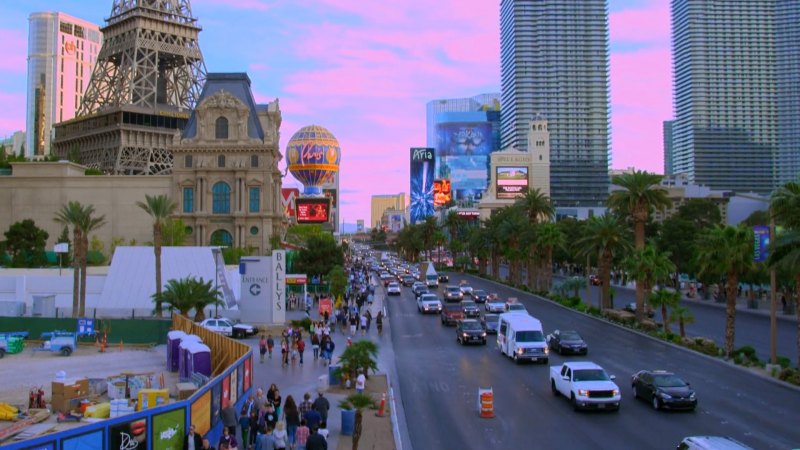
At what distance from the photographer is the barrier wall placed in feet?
41.9

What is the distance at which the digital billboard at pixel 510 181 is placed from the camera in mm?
175375

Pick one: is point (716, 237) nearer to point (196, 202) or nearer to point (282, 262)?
point (282, 262)

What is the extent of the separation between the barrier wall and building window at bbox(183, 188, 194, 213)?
7209 cm

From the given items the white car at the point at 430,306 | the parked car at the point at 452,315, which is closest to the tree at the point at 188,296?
the parked car at the point at 452,315

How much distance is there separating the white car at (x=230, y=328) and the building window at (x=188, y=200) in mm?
48473

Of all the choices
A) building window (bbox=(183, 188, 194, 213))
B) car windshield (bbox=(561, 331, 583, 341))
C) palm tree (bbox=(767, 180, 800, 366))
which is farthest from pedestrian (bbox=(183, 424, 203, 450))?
building window (bbox=(183, 188, 194, 213))

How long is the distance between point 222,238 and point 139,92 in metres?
42.5

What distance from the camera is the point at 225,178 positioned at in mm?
88688

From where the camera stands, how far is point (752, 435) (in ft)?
65.1

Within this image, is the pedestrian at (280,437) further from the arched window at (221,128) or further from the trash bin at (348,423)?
the arched window at (221,128)

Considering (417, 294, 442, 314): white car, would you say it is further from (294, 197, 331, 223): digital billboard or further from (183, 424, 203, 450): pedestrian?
(294, 197, 331, 223): digital billboard

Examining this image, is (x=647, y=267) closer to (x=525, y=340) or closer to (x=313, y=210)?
(x=525, y=340)

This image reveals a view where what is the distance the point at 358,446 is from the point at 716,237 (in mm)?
24230

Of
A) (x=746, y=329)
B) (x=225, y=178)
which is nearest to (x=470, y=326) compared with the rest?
(x=746, y=329)
